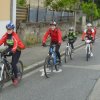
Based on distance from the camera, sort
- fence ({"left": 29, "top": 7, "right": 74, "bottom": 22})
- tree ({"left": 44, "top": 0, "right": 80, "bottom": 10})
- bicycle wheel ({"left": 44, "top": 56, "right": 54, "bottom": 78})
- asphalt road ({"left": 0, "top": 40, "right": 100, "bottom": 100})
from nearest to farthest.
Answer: asphalt road ({"left": 0, "top": 40, "right": 100, "bottom": 100})
bicycle wheel ({"left": 44, "top": 56, "right": 54, "bottom": 78})
fence ({"left": 29, "top": 7, "right": 74, "bottom": 22})
tree ({"left": 44, "top": 0, "right": 80, "bottom": 10})

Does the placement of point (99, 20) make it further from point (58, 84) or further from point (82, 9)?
point (58, 84)

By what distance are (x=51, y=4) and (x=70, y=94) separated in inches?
919

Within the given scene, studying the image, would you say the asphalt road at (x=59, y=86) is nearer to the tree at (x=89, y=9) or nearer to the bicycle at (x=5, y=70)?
the bicycle at (x=5, y=70)

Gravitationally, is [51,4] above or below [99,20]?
above

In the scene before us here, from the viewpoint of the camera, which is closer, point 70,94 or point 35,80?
point 70,94

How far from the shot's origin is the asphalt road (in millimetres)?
8805

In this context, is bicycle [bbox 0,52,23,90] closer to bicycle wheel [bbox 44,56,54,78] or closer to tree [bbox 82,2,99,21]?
bicycle wheel [bbox 44,56,54,78]

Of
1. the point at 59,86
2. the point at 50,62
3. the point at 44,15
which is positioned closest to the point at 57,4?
the point at 44,15

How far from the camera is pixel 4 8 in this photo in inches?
667

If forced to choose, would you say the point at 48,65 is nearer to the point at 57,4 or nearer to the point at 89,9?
the point at 57,4

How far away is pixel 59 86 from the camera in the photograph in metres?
10.1

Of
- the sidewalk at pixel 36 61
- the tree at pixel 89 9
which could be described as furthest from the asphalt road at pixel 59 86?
the tree at pixel 89 9

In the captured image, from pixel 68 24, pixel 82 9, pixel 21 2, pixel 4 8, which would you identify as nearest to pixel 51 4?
pixel 68 24

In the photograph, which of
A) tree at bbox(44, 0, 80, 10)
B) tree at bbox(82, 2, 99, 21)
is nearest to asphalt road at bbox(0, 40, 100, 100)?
tree at bbox(44, 0, 80, 10)
